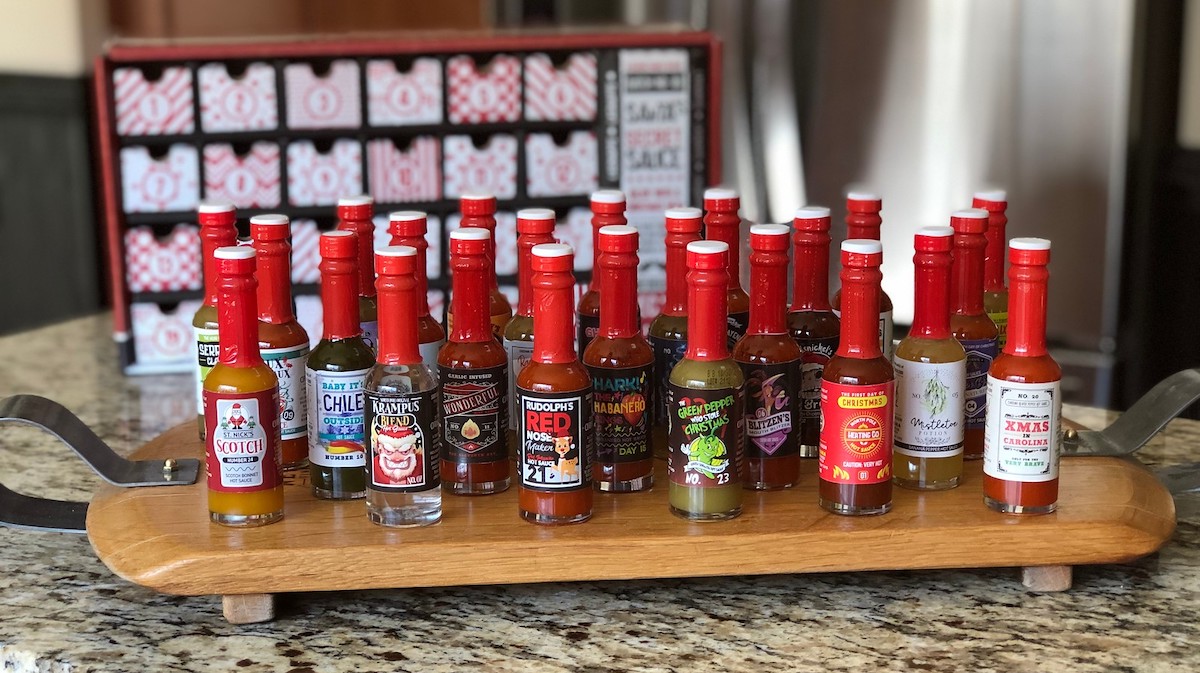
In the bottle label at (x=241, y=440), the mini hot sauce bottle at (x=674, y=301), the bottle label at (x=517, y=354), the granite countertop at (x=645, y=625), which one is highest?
the mini hot sauce bottle at (x=674, y=301)

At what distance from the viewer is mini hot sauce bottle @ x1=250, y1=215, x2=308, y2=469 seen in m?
1.14

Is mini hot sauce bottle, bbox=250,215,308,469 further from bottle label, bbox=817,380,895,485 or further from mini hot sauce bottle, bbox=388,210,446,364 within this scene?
bottle label, bbox=817,380,895,485

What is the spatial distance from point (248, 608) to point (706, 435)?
377 millimetres

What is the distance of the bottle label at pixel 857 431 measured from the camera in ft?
3.32

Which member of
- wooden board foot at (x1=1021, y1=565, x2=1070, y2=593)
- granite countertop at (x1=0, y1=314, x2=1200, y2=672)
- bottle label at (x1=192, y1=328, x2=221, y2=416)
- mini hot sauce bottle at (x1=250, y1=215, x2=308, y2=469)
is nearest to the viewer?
granite countertop at (x1=0, y1=314, x2=1200, y2=672)

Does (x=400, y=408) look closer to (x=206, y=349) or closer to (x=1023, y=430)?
(x=206, y=349)

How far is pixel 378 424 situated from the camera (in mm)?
1011

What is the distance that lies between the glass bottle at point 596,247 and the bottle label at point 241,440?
0.98 ft

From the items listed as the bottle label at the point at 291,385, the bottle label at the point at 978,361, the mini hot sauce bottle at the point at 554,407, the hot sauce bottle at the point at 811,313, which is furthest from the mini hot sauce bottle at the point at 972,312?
the bottle label at the point at 291,385

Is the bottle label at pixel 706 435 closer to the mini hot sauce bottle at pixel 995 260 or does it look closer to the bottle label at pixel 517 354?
the bottle label at pixel 517 354

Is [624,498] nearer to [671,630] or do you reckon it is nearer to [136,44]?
[671,630]

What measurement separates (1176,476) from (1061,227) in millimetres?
1503

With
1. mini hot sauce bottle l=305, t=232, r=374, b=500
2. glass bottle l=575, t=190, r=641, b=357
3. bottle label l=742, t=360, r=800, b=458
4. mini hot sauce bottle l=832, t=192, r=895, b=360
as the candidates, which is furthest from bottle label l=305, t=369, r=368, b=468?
mini hot sauce bottle l=832, t=192, r=895, b=360

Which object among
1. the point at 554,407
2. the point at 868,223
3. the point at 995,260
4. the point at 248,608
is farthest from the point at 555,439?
the point at 995,260
